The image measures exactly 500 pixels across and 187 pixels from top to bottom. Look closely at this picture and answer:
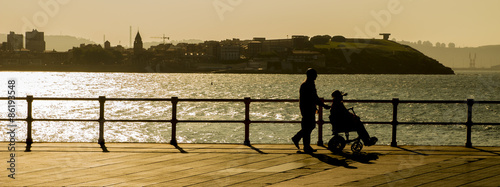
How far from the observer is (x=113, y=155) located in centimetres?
1098

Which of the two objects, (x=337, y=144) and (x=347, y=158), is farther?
(x=337, y=144)

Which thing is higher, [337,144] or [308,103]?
[308,103]

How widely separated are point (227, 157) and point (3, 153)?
407cm

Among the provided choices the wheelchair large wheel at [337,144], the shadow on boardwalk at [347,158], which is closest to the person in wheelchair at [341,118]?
the wheelchair large wheel at [337,144]

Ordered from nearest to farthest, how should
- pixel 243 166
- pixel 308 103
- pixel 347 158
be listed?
pixel 243 166, pixel 347 158, pixel 308 103

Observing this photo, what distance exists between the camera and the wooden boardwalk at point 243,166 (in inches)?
335

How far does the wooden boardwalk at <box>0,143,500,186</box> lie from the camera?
8508mm

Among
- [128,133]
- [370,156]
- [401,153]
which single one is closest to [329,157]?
[370,156]

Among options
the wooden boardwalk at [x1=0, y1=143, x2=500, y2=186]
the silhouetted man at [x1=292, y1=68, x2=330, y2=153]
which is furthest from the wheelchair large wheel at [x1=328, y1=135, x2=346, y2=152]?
the silhouetted man at [x1=292, y1=68, x2=330, y2=153]

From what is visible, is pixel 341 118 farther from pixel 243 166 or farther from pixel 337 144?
pixel 243 166

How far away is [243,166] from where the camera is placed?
9.88m

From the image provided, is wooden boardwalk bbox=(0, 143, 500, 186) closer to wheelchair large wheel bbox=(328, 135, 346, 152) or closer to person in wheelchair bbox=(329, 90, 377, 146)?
wheelchair large wheel bbox=(328, 135, 346, 152)

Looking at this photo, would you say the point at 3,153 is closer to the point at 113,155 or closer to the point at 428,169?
the point at 113,155

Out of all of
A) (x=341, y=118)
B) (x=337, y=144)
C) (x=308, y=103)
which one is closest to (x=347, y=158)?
(x=337, y=144)
